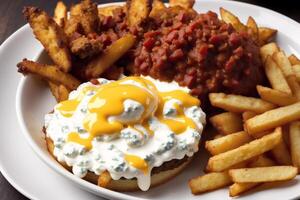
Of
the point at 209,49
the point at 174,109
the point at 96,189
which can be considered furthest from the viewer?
the point at 209,49

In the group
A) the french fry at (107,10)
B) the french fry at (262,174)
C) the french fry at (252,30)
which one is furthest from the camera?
the french fry at (107,10)

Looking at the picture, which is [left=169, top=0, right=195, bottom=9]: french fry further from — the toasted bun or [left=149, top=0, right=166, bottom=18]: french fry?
the toasted bun

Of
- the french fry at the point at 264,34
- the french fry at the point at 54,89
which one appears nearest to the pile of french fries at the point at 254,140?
the french fry at the point at 264,34

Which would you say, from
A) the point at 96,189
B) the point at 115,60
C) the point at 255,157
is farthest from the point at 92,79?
the point at 255,157

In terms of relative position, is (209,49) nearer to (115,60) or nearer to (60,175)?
(115,60)

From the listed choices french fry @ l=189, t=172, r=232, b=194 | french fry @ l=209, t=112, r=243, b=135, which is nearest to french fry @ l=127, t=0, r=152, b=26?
french fry @ l=209, t=112, r=243, b=135

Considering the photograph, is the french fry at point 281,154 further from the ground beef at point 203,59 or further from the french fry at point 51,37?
the french fry at point 51,37
